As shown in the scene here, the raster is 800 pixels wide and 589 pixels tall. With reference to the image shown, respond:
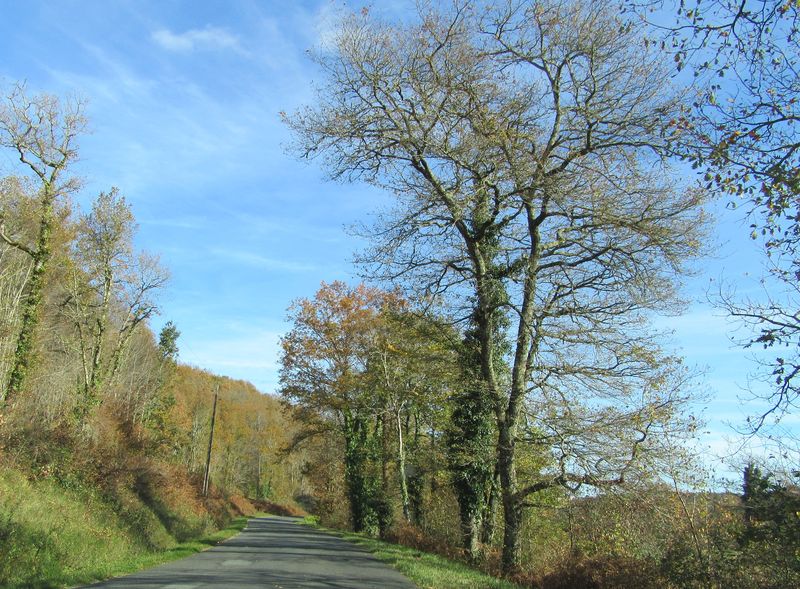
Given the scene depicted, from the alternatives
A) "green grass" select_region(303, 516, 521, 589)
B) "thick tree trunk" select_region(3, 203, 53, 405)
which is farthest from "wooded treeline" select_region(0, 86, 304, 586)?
"green grass" select_region(303, 516, 521, 589)

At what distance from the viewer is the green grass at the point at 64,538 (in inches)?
479

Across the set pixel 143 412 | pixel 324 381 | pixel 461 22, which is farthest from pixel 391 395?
pixel 143 412

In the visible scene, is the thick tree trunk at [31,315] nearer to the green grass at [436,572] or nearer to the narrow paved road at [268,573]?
the narrow paved road at [268,573]

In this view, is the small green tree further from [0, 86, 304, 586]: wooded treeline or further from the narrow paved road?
the narrow paved road

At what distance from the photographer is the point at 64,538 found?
14.9 metres

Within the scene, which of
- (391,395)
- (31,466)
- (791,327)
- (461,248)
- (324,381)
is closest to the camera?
(791,327)

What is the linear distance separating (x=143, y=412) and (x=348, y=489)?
Answer: 24.6m

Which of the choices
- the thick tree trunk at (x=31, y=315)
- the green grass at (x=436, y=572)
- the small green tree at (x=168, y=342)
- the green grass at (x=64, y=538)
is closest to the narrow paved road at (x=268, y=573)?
the green grass at (x=436, y=572)

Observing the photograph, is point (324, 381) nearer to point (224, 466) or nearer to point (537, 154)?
point (537, 154)

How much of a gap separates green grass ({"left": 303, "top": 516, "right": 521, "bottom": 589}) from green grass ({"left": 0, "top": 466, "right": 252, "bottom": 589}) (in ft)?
22.2

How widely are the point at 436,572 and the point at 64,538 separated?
30.1ft

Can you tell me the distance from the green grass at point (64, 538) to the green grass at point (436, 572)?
6.76 m

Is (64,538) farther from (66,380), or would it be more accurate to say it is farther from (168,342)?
(168,342)

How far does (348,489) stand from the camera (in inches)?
1470
